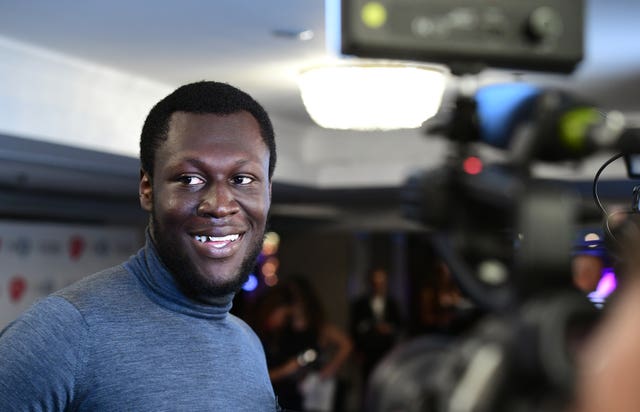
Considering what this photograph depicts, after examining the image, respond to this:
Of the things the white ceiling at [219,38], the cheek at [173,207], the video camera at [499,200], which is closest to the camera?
the video camera at [499,200]

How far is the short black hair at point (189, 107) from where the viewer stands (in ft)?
4.53

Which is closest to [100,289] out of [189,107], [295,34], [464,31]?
[189,107]

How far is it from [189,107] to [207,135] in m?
0.06

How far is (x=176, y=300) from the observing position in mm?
1371

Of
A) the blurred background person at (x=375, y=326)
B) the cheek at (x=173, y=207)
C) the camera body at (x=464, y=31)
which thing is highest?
the camera body at (x=464, y=31)

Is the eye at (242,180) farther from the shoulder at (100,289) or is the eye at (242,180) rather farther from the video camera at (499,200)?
the video camera at (499,200)

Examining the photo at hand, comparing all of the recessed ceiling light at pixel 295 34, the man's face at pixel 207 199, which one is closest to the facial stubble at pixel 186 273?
the man's face at pixel 207 199

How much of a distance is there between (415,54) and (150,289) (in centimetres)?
77

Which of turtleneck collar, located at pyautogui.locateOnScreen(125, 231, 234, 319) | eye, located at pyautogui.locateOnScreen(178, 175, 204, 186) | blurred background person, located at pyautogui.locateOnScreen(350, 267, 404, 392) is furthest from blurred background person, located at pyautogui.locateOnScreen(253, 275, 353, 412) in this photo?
eye, located at pyautogui.locateOnScreen(178, 175, 204, 186)

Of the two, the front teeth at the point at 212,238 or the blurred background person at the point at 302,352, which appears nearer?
the front teeth at the point at 212,238

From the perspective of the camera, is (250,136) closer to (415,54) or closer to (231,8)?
(415,54)

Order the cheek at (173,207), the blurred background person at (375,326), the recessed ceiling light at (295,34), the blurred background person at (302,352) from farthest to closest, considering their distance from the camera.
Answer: the blurred background person at (375,326), the blurred background person at (302,352), the recessed ceiling light at (295,34), the cheek at (173,207)

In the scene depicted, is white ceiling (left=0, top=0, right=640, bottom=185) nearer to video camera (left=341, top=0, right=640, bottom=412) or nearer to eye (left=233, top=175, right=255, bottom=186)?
eye (left=233, top=175, right=255, bottom=186)

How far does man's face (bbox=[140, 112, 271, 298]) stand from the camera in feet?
4.35
